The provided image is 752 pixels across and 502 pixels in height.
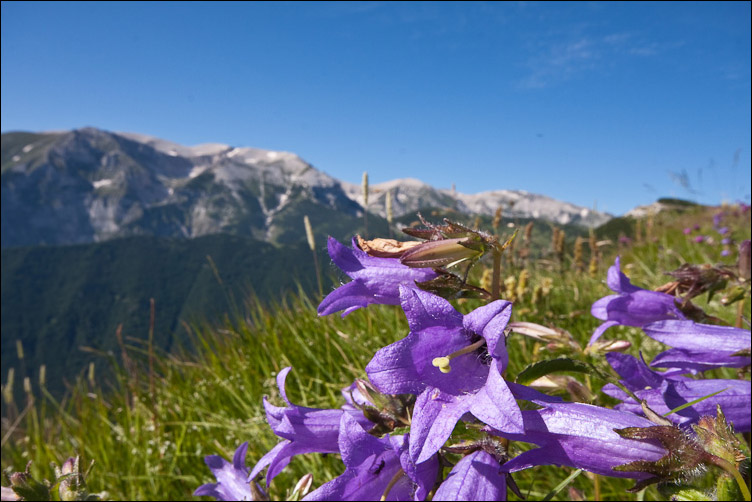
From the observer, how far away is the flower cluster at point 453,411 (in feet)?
2.86

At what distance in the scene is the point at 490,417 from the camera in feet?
2.67

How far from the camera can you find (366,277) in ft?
3.80

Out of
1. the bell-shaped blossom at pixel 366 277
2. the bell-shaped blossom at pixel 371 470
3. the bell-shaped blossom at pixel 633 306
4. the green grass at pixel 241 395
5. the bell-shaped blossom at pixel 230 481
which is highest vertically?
the bell-shaped blossom at pixel 366 277

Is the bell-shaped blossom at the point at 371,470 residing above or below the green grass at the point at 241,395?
above

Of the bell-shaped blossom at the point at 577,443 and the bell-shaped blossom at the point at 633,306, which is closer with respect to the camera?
the bell-shaped blossom at the point at 577,443

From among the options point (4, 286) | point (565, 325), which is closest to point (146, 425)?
point (565, 325)

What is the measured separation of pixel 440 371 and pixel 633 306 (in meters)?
0.82

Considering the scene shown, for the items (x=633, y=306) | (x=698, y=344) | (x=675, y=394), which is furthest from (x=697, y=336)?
(x=675, y=394)

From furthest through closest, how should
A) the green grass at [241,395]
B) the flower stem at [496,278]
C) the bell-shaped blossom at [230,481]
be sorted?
the green grass at [241,395] → the bell-shaped blossom at [230,481] → the flower stem at [496,278]

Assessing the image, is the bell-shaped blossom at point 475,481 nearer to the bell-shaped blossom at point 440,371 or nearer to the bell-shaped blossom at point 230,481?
the bell-shaped blossom at point 440,371

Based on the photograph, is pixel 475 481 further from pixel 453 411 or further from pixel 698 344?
pixel 698 344

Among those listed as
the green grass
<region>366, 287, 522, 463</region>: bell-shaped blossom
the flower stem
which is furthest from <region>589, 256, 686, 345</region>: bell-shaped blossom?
the green grass

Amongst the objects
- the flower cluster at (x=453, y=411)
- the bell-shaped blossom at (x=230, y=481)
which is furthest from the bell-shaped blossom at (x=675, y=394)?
the bell-shaped blossom at (x=230, y=481)

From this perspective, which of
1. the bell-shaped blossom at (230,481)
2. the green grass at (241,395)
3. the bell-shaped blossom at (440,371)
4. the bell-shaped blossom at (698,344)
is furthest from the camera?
the green grass at (241,395)
